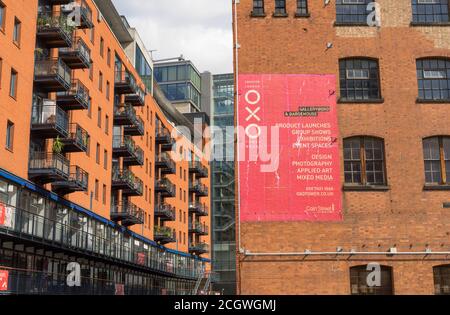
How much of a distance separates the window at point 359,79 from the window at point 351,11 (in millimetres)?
1518

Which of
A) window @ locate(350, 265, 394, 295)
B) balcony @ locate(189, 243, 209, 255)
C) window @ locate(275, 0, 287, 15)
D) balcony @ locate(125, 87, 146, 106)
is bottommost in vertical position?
window @ locate(350, 265, 394, 295)

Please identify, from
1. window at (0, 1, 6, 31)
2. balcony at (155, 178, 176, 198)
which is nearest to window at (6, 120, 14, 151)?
window at (0, 1, 6, 31)

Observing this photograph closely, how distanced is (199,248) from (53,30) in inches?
1788

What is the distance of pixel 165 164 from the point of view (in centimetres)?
6291

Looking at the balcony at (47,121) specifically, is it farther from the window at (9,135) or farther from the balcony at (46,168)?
the window at (9,135)

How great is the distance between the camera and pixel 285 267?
19.7 metres

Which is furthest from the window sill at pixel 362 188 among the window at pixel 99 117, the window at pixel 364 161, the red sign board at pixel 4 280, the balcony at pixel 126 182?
the balcony at pixel 126 182

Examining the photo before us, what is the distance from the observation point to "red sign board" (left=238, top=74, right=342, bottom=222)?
66.3ft

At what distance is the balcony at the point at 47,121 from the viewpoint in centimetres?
3183

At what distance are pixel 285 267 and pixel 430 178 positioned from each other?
595cm

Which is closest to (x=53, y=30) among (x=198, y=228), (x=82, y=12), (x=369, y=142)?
(x=82, y=12)

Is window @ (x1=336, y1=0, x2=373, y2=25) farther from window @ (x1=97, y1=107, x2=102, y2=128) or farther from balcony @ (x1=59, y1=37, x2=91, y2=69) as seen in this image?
window @ (x1=97, y1=107, x2=102, y2=128)

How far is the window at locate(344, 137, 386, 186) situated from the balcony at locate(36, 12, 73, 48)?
1913 cm
